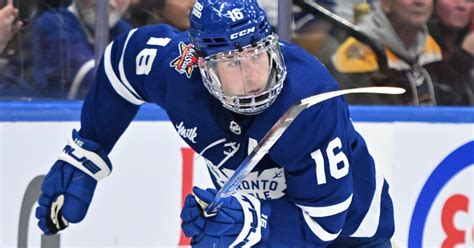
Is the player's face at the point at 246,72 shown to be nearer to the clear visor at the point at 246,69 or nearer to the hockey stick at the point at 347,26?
the clear visor at the point at 246,69

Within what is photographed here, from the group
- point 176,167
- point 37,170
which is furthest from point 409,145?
point 37,170

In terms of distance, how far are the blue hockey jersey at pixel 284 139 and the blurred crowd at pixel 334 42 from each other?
A: 731mm

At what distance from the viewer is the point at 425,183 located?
3496 mm

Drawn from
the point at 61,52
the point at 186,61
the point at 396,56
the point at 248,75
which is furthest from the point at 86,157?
the point at 396,56

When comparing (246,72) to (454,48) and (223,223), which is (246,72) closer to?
(223,223)

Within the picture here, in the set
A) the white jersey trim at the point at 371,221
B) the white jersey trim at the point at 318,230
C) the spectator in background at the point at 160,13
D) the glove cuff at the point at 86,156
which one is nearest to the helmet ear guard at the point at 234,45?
the white jersey trim at the point at 318,230

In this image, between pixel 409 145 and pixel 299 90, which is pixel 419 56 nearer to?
pixel 409 145

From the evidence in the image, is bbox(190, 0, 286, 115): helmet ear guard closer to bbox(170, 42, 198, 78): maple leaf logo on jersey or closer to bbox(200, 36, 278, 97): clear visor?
bbox(200, 36, 278, 97): clear visor

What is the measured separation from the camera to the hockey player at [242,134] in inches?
88.7

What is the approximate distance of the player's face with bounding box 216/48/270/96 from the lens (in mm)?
2245

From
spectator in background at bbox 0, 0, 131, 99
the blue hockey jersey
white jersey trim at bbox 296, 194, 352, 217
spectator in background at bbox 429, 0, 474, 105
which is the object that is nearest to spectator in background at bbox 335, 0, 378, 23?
spectator in background at bbox 429, 0, 474, 105

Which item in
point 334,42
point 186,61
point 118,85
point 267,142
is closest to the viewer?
point 267,142

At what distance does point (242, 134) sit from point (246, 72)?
0.17 m

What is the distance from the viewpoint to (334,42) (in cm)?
Result: 352
